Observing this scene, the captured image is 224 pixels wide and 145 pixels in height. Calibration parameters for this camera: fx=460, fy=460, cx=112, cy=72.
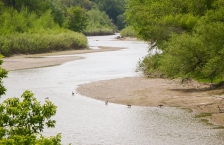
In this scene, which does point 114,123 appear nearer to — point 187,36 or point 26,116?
point 187,36

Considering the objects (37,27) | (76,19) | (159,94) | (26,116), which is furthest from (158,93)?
(76,19)

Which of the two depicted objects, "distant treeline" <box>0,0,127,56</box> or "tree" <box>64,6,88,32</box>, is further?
"tree" <box>64,6,88,32</box>

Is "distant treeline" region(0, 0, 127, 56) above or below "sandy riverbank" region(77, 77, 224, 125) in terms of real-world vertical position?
above

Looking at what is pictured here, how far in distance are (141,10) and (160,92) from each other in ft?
57.9

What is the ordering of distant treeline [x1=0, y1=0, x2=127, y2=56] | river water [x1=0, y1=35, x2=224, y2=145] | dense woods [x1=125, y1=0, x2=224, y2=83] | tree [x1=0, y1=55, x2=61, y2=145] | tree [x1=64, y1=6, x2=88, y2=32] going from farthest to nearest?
tree [x1=64, y1=6, x2=88, y2=32] → distant treeline [x1=0, y1=0, x2=127, y2=56] → dense woods [x1=125, y1=0, x2=224, y2=83] → river water [x1=0, y1=35, x2=224, y2=145] → tree [x1=0, y1=55, x2=61, y2=145]

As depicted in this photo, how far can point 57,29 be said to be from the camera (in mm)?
98812

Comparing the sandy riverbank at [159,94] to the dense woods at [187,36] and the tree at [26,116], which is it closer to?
the dense woods at [187,36]

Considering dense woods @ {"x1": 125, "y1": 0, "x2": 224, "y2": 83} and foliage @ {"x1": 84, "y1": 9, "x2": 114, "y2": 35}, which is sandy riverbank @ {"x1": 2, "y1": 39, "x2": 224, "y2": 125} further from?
foliage @ {"x1": 84, "y1": 9, "x2": 114, "y2": 35}

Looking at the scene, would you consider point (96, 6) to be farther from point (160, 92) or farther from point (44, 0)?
point (160, 92)

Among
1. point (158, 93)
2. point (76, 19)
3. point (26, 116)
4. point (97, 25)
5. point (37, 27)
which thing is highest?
A: point (26, 116)

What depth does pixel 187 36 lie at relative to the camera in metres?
37.0

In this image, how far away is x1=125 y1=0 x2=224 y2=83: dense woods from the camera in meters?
34.2

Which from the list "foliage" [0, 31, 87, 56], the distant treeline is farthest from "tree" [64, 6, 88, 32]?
"foliage" [0, 31, 87, 56]

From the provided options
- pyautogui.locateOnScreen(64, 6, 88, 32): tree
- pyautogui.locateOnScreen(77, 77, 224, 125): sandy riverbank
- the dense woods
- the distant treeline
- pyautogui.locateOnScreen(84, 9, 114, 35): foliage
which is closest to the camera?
pyautogui.locateOnScreen(77, 77, 224, 125): sandy riverbank
